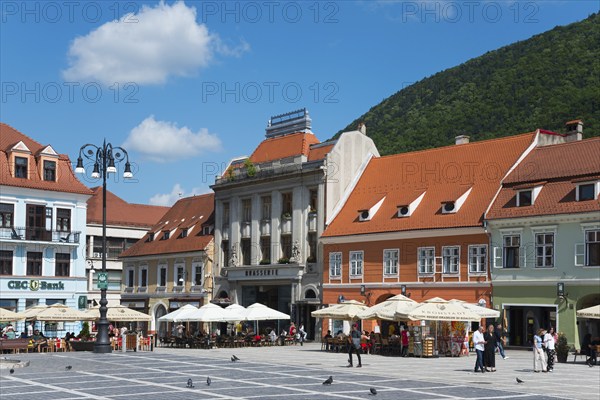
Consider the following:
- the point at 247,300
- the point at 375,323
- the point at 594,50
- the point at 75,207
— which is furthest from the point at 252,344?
the point at 594,50

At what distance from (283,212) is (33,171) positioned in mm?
16139

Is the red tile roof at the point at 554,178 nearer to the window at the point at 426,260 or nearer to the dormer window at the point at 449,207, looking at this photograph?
the dormer window at the point at 449,207

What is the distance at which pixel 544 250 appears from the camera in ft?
140

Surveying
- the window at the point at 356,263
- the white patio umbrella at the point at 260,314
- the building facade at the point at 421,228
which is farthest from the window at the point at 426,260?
the white patio umbrella at the point at 260,314

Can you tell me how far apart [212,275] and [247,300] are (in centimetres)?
388

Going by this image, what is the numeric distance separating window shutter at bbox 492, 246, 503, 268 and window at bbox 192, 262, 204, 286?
1002 inches

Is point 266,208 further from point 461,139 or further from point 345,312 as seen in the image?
point 345,312

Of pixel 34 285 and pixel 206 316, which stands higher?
pixel 34 285

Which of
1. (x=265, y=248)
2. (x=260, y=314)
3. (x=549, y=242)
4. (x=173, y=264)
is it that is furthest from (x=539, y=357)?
(x=173, y=264)

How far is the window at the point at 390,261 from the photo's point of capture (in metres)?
49.7

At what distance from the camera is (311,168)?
56.1 metres

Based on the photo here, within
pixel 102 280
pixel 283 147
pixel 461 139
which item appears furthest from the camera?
pixel 283 147

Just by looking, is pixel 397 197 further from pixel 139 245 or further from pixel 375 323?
pixel 139 245

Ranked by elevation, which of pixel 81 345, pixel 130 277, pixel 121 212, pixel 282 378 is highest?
pixel 121 212
